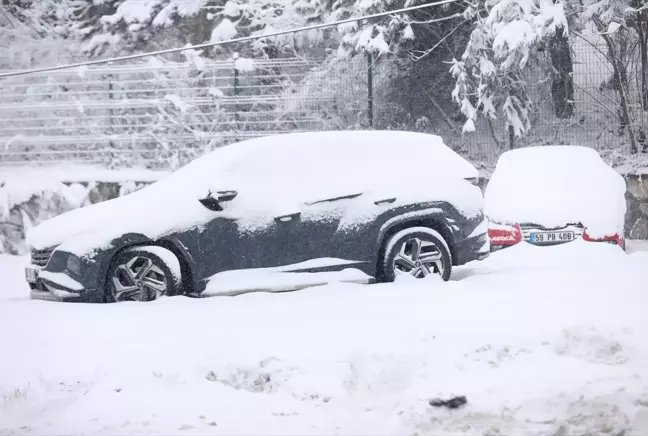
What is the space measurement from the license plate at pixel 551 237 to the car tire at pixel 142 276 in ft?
8.49

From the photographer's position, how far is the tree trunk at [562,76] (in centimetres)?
762

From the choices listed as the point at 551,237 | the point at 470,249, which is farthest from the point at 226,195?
the point at 551,237

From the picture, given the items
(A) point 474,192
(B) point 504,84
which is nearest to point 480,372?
(A) point 474,192

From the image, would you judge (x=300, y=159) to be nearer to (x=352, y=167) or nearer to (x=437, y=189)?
(x=352, y=167)

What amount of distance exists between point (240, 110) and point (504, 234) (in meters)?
3.37

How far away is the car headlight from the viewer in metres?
5.07

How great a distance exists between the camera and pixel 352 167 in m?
5.58

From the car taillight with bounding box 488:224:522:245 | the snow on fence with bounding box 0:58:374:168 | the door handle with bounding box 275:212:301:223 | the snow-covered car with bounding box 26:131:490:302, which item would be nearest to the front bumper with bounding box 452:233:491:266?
the snow-covered car with bounding box 26:131:490:302

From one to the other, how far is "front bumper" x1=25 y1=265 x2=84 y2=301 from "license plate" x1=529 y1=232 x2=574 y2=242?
3.19 m

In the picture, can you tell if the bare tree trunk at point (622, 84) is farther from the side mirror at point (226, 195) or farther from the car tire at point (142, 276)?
the car tire at point (142, 276)

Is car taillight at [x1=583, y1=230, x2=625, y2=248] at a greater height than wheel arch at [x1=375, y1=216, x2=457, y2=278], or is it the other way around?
wheel arch at [x1=375, y1=216, x2=457, y2=278]

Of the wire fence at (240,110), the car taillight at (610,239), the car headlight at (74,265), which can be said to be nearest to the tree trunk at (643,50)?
the wire fence at (240,110)

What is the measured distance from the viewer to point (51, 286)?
16.8 ft

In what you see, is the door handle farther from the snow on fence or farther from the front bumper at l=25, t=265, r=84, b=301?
the snow on fence
